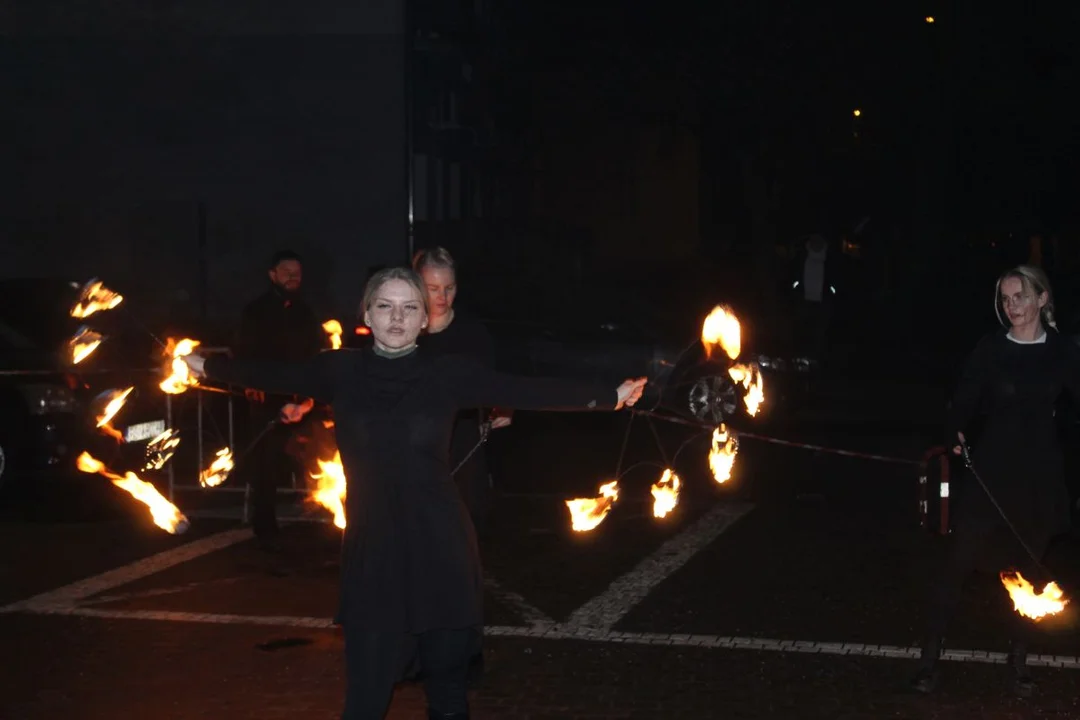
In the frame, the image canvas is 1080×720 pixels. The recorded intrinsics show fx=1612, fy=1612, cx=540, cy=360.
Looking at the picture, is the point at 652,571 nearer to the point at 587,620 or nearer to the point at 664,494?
the point at 587,620

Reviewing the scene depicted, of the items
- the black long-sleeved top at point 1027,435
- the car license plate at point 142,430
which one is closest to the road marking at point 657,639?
the black long-sleeved top at point 1027,435

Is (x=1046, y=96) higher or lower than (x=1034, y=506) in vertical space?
higher

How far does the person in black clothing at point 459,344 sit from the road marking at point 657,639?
2.56 ft

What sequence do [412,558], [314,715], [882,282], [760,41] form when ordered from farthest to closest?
[882,282]
[760,41]
[314,715]
[412,558]

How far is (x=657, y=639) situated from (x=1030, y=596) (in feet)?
6.52

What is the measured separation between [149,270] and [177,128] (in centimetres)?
216

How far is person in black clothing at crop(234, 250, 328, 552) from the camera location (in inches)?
413

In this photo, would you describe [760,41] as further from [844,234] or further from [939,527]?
[939,527]

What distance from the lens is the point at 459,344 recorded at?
7.92 m

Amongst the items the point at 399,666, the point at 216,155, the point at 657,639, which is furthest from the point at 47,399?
the point at 216,155

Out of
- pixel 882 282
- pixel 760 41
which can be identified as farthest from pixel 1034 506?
pixel 882 282

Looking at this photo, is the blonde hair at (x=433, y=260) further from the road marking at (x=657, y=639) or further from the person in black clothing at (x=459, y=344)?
the road marking at (x=657, y=639)

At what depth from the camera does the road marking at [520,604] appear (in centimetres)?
880

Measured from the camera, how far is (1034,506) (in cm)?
712
